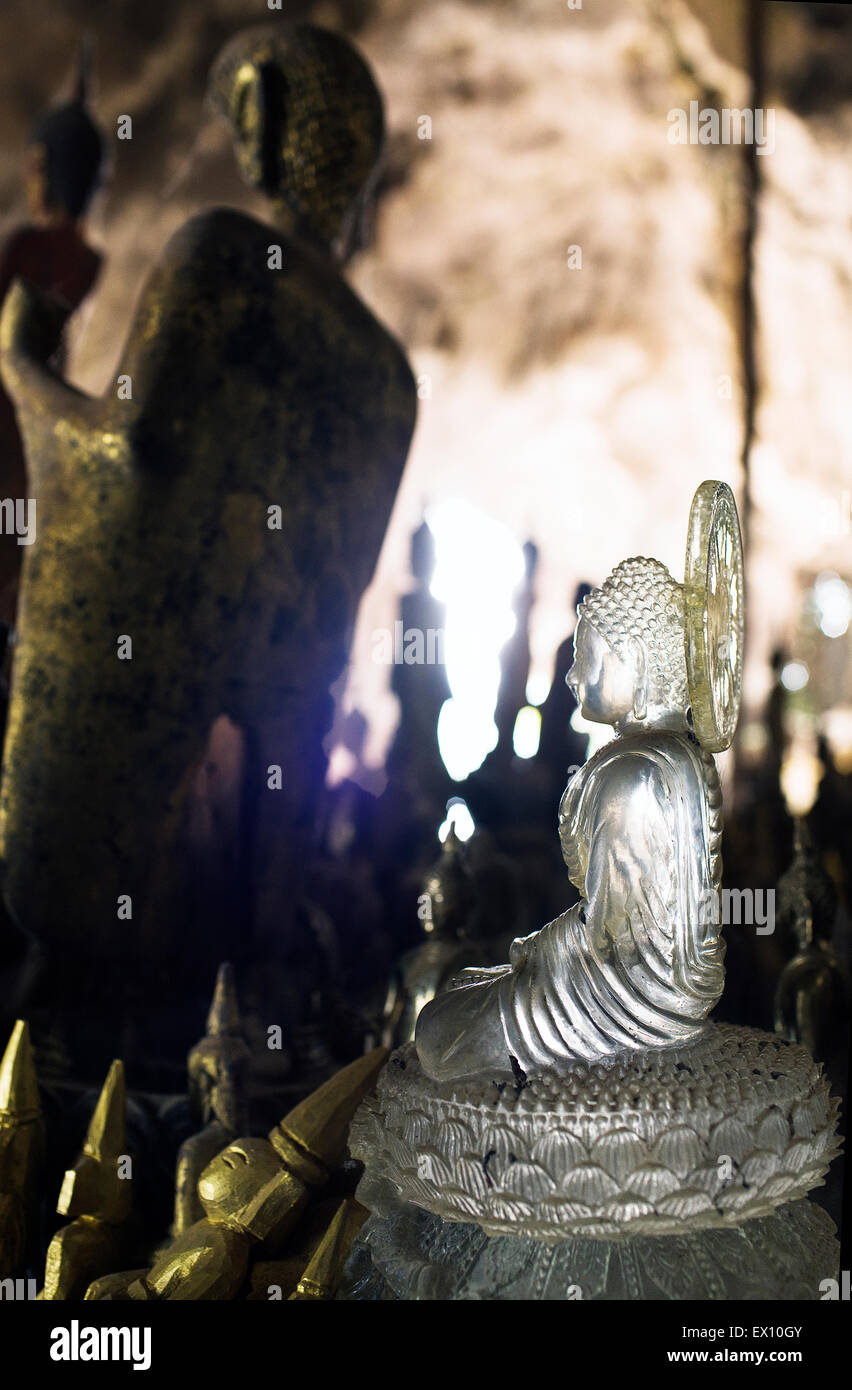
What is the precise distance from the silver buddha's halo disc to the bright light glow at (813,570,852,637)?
16.3ft

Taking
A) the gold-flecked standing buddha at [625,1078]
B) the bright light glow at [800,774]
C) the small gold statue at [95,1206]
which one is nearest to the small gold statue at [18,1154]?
the small gold statue at [95,1206]

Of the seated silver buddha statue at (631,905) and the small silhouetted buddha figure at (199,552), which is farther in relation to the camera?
the small silhouetted buddha figure at (199,552)

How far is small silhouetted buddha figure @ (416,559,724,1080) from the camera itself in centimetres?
170

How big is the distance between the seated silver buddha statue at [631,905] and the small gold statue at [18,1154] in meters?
0.83

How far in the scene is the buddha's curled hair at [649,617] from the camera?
1.88m

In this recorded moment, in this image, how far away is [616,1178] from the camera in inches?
60.8

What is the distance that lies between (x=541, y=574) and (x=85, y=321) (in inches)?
102

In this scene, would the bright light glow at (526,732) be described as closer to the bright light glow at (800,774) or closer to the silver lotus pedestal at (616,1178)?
the bright light glow at (800,774)

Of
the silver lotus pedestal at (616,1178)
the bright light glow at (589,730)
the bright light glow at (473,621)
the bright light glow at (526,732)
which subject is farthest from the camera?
the bright light glow at (473,621)

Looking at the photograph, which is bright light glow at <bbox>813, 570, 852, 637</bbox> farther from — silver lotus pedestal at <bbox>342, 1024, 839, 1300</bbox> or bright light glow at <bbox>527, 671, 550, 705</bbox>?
silver lotus pedestal at <bbox>342, 1024, 839, 1300</bbox>

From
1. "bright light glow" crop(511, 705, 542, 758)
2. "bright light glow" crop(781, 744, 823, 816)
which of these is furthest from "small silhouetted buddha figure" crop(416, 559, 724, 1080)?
"bright light glow" crop(781, 744, 823, 816)

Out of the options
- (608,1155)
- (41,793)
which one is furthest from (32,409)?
(608,1155)

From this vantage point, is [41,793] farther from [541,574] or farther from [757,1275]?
[541,574]

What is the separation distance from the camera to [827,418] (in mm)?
5984
